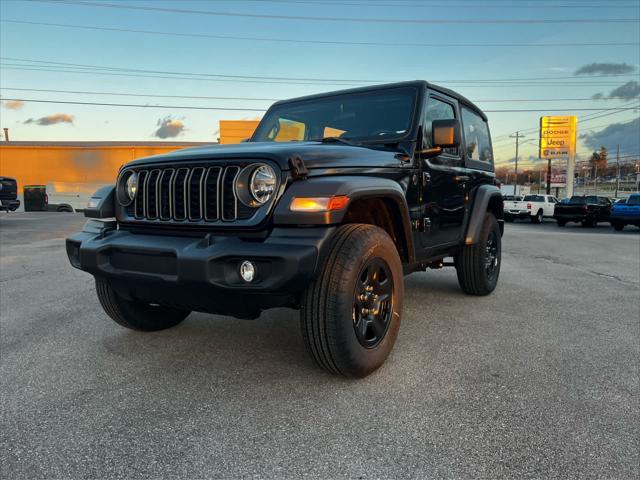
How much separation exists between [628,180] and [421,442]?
330 ft

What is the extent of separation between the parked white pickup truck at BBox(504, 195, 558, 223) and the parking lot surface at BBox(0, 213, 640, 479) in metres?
23.5

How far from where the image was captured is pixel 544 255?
31.8ft

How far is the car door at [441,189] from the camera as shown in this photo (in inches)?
152

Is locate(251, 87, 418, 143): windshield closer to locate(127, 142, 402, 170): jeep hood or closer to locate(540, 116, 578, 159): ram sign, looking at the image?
locate(127, 142, 402, 170): jeep hood

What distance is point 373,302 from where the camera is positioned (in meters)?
3.03

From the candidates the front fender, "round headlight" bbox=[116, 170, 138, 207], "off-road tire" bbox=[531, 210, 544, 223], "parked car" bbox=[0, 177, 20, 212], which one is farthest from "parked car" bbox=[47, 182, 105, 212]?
the front fender

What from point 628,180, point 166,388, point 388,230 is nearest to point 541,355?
point 388,230

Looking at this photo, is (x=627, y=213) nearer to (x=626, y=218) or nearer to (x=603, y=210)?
(x=626, y=218)

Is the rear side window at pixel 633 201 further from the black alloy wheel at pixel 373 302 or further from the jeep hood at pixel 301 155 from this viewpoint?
the black alloy wheel at pixel 373 302

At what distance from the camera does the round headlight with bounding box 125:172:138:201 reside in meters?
3.21

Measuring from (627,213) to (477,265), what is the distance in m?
18.6

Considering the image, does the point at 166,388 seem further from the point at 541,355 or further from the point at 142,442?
the point at 541,355

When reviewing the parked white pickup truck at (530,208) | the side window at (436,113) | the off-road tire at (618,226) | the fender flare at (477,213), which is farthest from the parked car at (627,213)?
the side window at (436,113)

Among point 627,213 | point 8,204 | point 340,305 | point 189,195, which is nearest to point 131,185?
point 189,195
